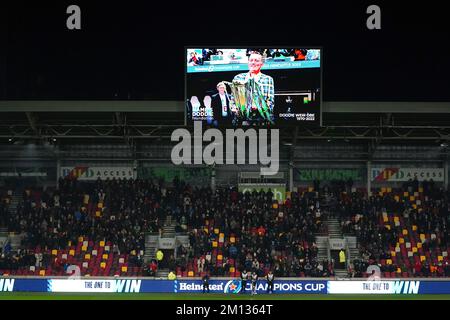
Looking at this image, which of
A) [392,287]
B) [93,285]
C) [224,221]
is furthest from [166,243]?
[392,287]

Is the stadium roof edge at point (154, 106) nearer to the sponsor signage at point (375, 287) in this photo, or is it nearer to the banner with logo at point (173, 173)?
the banner with logo at point (173, 173)

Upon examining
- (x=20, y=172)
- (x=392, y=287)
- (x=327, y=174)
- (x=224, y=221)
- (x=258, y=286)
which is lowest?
(x=392, y=287)

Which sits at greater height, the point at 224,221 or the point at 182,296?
the point at 224,221

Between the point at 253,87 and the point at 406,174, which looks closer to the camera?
the point at 253,87

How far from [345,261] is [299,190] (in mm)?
5572

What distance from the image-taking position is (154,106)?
31.7m

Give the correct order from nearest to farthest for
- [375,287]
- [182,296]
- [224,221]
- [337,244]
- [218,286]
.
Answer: [182,296] → [218,286] → [375,287] → [337,244] → [224,221]

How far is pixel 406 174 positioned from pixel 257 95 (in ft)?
40.1

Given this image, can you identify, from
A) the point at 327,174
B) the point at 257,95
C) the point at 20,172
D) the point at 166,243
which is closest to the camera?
the point at 257,95

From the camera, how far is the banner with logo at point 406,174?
37906mm

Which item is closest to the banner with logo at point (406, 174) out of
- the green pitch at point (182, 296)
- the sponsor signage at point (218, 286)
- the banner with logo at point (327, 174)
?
the banner with logo at point (327, 174)

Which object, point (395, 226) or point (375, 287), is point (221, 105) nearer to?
point (375, 287)
